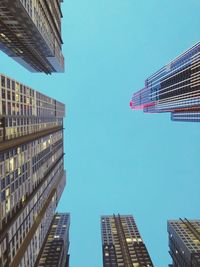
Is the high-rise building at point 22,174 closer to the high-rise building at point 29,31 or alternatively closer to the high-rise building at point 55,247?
the high-rise building at point 29,31

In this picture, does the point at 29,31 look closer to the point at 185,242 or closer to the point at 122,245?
the point at 122,245

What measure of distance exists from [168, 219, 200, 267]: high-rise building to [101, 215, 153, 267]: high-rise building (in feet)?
50.9

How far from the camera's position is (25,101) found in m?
105

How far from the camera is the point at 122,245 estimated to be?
155 meters

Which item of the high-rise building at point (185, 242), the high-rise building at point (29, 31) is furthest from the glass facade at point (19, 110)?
the high-rise building at point (185, 242)

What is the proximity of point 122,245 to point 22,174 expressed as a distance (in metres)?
80.9

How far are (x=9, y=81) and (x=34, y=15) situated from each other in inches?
1316

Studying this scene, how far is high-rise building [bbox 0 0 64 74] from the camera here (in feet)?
320

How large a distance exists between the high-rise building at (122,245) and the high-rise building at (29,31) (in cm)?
9233

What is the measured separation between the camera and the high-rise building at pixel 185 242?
135250 mm

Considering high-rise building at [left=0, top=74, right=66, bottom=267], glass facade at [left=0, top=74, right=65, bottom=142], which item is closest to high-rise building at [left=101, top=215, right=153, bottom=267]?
high-rise building at [left=0, top=74, right=66, bottom=267]

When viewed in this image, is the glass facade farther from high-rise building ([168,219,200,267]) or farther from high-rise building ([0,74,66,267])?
high-rise building ([168,219,200,267])

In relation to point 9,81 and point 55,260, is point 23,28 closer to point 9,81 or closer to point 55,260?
point 9,81

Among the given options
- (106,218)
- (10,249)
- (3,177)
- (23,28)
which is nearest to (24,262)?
(10,249)
